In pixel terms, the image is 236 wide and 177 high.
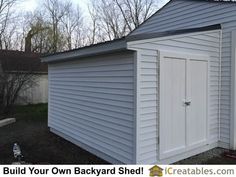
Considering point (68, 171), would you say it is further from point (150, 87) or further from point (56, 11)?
point (56, 11)

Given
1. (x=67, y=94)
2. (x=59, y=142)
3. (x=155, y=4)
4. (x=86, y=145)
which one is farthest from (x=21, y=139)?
(x=155, y=4)

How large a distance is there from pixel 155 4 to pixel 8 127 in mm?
21117

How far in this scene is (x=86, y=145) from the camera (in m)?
5.93

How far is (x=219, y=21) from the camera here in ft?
20.3

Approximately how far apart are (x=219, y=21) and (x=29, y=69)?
35.2 feet

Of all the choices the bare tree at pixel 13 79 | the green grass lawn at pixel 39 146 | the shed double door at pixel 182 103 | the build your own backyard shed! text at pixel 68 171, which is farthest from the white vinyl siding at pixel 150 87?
the bare tree at pixel 13 79

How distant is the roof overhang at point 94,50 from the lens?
4.36 m

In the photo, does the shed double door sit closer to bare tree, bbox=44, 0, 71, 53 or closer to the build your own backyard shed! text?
the build your own backyard shed! text

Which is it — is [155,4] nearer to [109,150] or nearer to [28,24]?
[28,24]

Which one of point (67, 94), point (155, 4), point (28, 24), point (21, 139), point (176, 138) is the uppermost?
point (155, 4)

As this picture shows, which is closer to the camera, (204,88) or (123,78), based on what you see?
(123,78)

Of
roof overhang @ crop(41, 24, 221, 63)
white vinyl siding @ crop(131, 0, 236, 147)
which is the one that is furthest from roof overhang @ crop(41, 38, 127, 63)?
white vinyl siding @ crop(131, 0, 236, 147)

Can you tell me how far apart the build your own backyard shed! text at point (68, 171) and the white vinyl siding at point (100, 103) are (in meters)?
0.29

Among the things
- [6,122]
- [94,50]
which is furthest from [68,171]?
[6,122]
